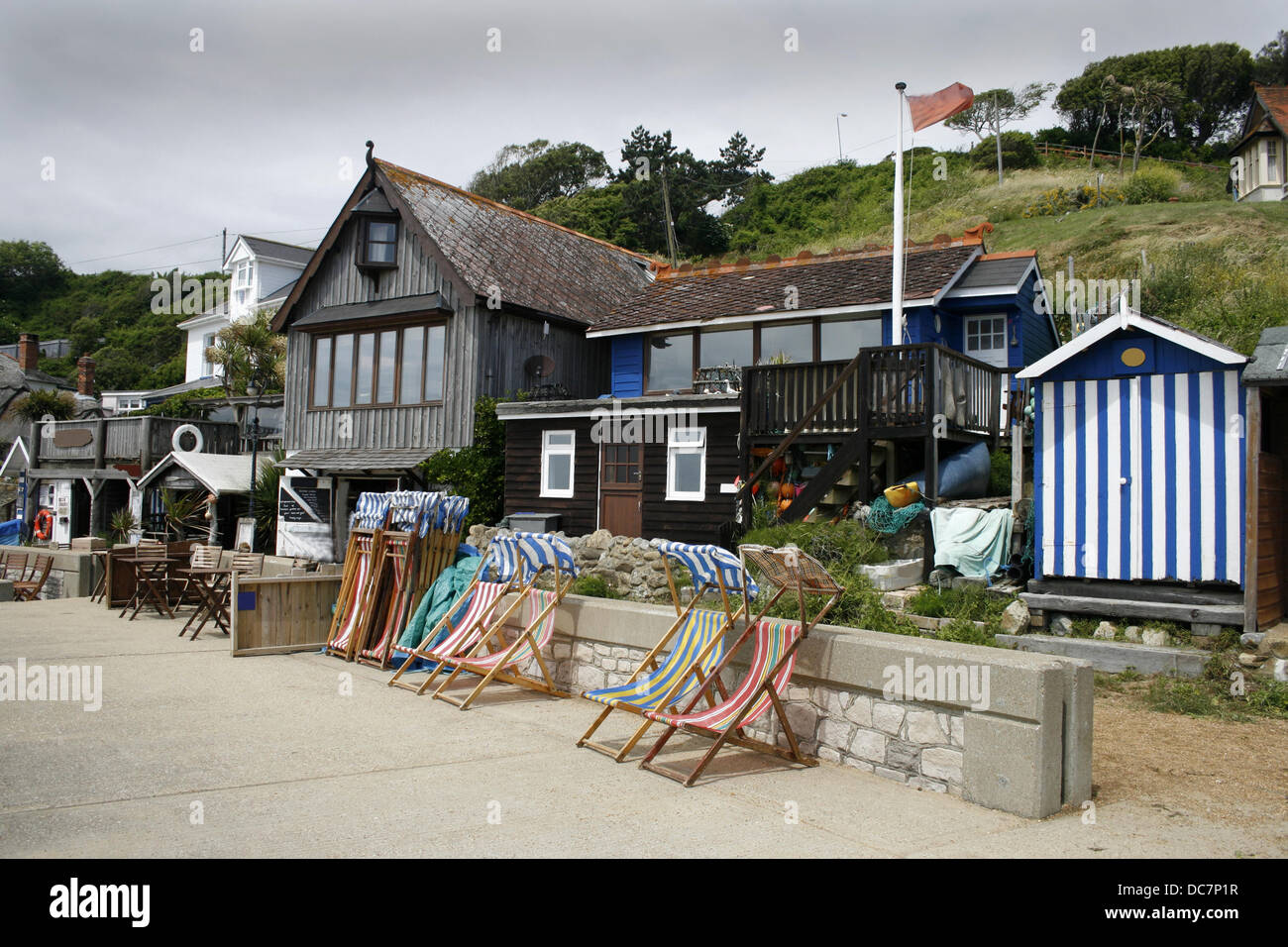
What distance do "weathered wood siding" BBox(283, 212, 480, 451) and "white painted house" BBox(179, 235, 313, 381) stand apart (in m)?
20.9

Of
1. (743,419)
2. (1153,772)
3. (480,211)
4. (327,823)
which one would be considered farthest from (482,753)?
(480,211)

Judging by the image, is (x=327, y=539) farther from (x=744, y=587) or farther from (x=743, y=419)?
(x=744, y=587)

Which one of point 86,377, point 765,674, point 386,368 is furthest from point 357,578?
point 86,377

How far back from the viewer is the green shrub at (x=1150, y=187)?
4019cm

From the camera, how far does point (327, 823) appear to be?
488 centimetres

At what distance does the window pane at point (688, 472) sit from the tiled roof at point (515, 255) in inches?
219

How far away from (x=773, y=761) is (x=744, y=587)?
1188 mm

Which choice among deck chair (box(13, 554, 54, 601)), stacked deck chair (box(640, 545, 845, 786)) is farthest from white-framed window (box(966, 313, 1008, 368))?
deck chair (box(13, 554, 54, 601))

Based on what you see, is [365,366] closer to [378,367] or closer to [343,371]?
[378,367]

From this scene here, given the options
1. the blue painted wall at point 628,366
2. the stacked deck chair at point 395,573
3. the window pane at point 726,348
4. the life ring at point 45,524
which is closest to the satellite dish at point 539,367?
the blue painted wall at point 628,366

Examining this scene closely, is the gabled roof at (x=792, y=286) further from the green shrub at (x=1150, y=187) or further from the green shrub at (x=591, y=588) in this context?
the green shrub at (x=1150, y=187)

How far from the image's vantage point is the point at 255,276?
1684 inches

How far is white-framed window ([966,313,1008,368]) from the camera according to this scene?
686 inches

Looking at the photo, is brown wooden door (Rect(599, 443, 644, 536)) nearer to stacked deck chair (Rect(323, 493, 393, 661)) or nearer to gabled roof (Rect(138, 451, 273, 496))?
stacked deck chair (Rect(323, 493, 393, 661))
